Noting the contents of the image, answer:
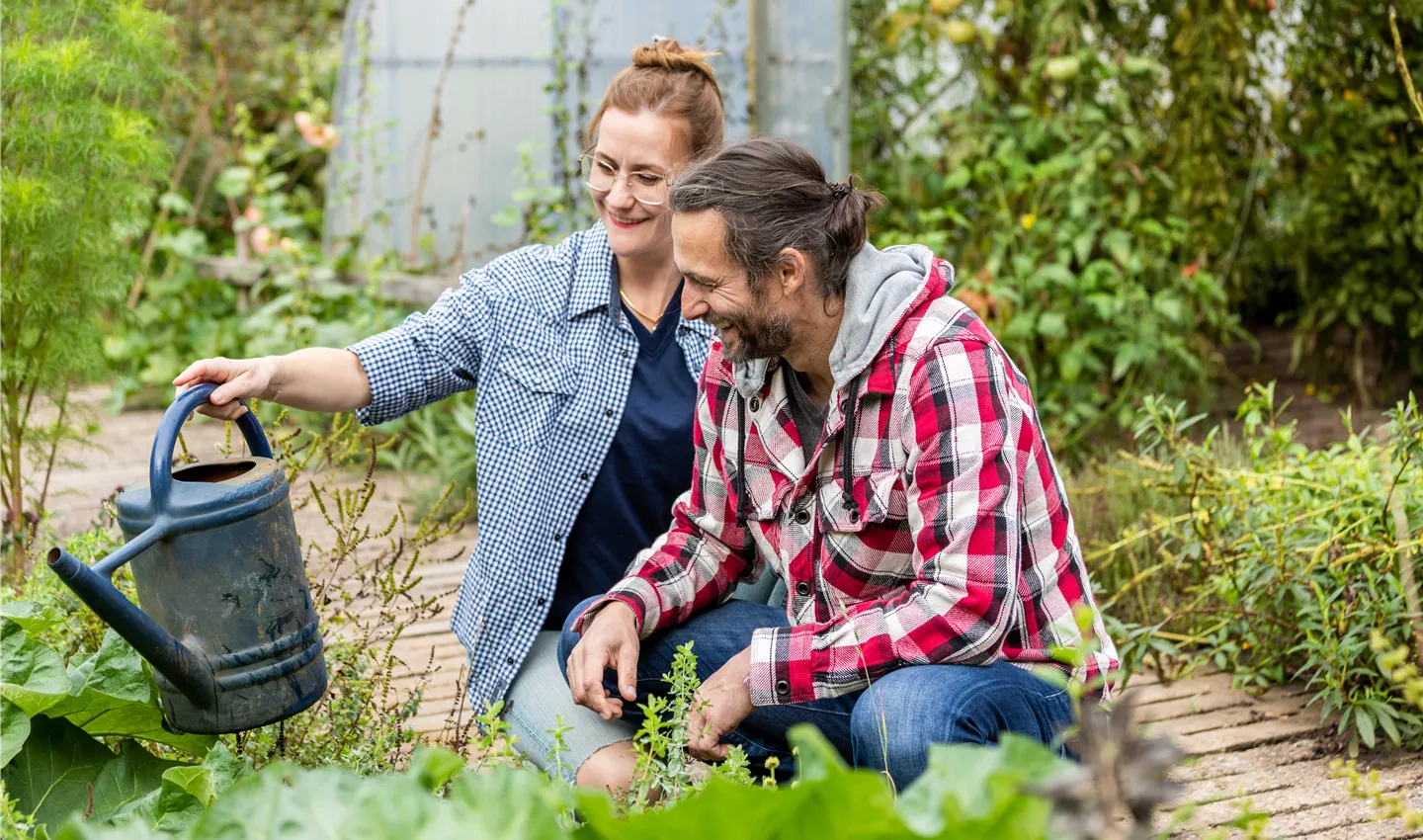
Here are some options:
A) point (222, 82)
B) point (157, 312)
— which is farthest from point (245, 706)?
point (222, 82)

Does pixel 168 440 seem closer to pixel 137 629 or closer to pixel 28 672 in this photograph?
pixel 137 629

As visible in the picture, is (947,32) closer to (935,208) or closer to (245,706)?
(935,208)

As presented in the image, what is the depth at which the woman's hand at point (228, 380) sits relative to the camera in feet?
5.98

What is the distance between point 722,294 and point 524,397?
1.99ft

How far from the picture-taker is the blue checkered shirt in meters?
2.34

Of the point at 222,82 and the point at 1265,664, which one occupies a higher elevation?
the point at 222,82

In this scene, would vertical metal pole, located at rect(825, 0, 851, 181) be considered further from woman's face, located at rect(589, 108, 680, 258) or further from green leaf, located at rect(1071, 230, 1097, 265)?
woman's face, located at rect(589, 108, 680, 258)

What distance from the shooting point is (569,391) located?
2.38 metres

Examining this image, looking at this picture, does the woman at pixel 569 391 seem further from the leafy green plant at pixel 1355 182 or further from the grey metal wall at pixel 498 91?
the leafy green plant at pixel 1355 182

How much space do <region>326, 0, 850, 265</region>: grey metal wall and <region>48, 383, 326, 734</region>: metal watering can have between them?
331 cm

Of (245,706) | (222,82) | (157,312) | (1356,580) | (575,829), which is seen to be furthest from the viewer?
(222,82)

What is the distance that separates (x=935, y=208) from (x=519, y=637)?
9.49 feet

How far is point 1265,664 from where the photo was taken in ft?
9.31

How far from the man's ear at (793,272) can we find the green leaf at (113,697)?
0.97 meters
